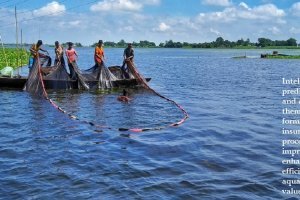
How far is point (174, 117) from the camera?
15422 mm

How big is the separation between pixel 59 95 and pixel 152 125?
8145 mm

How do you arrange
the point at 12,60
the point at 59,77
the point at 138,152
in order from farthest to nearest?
the point at 12,60, the point at 59,77, the point at 138,152

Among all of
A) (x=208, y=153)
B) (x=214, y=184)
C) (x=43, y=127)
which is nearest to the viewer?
(x=214, y=184)

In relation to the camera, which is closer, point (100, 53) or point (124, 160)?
point (124, 160)

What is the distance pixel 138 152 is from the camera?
1055 centimetres

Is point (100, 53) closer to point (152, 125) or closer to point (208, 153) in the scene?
point (152, 125)

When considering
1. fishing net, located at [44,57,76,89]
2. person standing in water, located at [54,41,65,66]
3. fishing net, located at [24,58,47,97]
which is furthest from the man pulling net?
fishing net, located at [24,58,47,97]

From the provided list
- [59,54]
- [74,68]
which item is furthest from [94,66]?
[59,54]

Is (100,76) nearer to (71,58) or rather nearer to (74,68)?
(74,68)

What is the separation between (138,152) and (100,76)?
12.2m

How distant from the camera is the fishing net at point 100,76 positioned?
72.7ft

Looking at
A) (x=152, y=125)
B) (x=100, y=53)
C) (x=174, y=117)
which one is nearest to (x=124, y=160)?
(x=152, y=125)

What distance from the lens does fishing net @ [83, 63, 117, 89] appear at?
2217 centimetres

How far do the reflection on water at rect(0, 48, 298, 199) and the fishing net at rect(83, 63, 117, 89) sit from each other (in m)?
3.69
